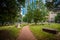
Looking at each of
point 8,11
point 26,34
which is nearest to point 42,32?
point 26,34

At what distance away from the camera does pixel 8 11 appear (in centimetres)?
403

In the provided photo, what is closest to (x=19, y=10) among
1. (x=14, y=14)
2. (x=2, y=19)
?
(x=14, y=14)

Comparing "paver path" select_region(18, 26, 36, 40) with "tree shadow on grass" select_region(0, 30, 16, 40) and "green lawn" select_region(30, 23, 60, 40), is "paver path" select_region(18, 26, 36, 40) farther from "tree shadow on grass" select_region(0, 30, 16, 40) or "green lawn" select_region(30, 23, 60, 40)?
"tree shadow on grass" select_region(0, 30, 16, 40)

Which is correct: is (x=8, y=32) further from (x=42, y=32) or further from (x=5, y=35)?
(x=42, y=32)

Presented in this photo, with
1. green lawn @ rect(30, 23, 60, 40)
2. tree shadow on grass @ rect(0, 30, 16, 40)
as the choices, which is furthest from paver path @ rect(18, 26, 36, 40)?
tree shadow on grass @ rect(0, 30, 16, 40)

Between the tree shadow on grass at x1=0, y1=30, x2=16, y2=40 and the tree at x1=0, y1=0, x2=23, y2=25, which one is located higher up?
the tree at x1=0, y1=0, x2=23, y2=25

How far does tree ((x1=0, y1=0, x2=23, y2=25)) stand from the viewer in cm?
392

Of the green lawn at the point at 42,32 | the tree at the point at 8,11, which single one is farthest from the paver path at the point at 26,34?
the tree at the point at 8,11

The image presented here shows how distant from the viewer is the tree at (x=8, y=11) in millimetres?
3916

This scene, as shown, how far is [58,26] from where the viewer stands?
3.31 m

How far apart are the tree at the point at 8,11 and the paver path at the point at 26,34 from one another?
46 cm

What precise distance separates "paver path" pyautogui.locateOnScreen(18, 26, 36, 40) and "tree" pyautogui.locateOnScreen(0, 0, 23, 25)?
0.46m

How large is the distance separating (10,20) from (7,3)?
473 mm

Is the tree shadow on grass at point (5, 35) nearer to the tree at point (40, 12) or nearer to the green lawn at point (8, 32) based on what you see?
the green lawn at point (8, 32)
